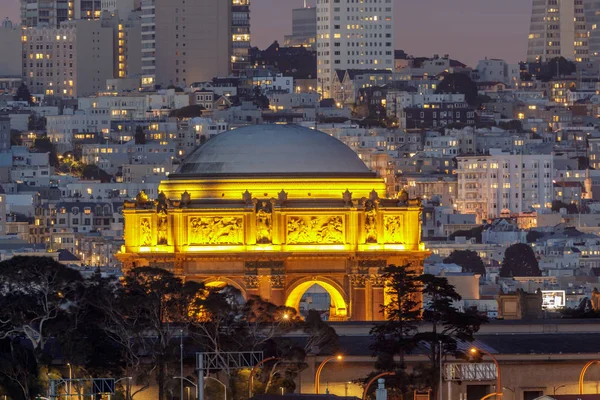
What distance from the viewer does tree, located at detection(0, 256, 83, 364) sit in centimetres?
8600

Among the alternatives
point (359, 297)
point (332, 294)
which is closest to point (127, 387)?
point (359, 297)

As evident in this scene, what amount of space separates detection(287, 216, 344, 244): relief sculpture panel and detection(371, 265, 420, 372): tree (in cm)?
206

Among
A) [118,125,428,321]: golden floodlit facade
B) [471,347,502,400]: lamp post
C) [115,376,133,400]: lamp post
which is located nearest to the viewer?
[115,376,133,400]: lamp post

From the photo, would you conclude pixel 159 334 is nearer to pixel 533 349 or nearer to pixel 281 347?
pixel 281 347

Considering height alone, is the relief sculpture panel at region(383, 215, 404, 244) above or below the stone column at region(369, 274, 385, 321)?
above

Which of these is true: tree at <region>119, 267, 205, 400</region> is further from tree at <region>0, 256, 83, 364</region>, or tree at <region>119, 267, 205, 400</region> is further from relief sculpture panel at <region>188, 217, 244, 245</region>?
relief sculpture panel at <region>188, 217, 244, 245</region>

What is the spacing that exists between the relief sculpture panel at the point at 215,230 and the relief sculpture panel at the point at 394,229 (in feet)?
14.2

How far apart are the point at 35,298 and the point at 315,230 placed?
10491 millimetres

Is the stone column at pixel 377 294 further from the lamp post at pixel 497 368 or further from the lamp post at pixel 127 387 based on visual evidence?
the lamp post at pixel 127 387

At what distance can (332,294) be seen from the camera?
313 ft

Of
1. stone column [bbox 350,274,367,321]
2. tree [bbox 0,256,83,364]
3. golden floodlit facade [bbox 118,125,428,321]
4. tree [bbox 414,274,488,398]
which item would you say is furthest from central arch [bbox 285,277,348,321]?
tree [bbox 0,256,83,364]

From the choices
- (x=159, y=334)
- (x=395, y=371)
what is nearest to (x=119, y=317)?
(x=159, y=334)

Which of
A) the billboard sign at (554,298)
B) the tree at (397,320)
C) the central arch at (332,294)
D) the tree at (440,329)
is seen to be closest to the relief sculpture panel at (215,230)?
the central arch at (332,294)

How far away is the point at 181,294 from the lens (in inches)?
3410
